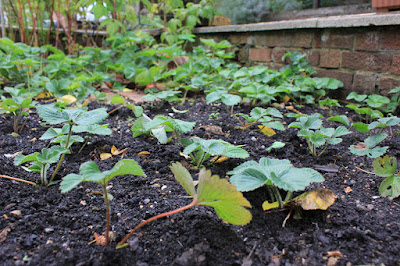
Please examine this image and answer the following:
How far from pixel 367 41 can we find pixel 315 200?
164 centimetres

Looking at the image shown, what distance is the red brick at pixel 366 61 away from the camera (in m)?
2.00

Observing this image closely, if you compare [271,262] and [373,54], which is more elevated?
[373,54]

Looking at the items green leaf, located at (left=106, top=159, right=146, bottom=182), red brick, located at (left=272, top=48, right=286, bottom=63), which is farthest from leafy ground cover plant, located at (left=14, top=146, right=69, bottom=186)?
red brick, located at (left=272, top=48, right=286, bottom=63)

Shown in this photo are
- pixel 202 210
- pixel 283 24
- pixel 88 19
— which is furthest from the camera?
pixel 88 19

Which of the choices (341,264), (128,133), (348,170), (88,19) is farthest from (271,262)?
(88,19)

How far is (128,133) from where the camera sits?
157 centimetres

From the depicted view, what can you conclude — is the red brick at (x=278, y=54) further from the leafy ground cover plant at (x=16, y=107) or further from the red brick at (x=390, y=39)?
the leafy ground cover plant at (x=16, y=107)

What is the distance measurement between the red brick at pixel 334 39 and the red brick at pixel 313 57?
0.18ft

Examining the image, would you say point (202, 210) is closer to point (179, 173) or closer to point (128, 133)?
point (179, 173)

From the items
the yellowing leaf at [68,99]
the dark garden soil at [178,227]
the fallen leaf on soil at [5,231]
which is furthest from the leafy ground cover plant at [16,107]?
the fallen leaf on soil at [5,231]

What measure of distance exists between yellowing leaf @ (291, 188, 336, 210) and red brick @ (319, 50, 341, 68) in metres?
1.67

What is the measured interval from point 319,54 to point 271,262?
2075mm

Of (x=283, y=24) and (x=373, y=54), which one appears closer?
(x=373, y=54)

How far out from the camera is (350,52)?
2193mm
